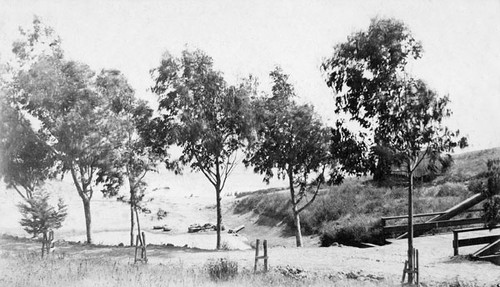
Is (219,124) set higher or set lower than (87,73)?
lower

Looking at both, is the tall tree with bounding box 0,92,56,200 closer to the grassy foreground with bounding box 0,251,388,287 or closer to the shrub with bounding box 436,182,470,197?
the grassy foreground with bounding box 0,251,388,287

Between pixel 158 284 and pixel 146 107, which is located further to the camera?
pixel 146 107

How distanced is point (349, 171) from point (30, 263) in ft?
38.2

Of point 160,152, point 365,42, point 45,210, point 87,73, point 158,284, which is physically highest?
point 87,73

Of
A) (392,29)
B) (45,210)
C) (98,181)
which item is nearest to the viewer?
(392,29)

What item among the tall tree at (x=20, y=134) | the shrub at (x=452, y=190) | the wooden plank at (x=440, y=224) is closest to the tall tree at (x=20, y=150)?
the tall tree at (x=20, y=134)

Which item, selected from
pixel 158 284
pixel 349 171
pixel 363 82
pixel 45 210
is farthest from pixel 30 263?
pixel 363 82

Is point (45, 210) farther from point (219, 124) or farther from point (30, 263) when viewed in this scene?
point (219, 124)

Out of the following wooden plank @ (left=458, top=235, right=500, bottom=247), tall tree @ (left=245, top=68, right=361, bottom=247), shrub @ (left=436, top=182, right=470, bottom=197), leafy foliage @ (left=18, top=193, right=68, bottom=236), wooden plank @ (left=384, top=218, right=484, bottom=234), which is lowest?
wooden plank @ (left=458, top=235, right=500, bottom=247)

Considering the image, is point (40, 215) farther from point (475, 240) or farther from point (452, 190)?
point (452, 190)

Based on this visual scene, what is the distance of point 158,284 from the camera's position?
12.7 meters

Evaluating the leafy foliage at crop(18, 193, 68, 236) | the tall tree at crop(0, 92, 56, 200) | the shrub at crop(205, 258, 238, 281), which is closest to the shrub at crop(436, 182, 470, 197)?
the shrub at crop(205, 258, 238, 281)

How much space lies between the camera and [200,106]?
85.9ft

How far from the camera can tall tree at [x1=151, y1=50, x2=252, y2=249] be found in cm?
2545
